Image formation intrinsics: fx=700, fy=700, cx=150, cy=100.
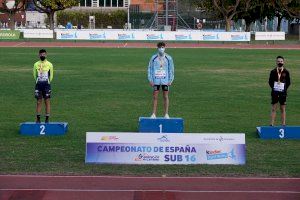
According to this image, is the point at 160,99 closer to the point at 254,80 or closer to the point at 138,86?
the point at 138,86

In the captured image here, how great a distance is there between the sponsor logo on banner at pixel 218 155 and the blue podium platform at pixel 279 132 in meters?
3.31

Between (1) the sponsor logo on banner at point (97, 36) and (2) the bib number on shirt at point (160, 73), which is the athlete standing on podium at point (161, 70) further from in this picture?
(1) the sponsor logo on banner at point (97, 36)

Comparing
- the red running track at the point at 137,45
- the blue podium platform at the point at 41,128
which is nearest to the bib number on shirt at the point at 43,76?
the blue podium platform at the point at 41,128

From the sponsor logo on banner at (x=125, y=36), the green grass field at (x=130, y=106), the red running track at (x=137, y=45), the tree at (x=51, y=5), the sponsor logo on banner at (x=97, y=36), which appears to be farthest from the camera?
the tree at (x=51, y=5)

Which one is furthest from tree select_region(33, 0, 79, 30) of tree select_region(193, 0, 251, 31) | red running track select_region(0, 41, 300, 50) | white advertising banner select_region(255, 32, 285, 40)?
white advertising banner select_region(255, 32, 285, 40)

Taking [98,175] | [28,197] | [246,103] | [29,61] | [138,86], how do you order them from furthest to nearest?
[29,61] < [138,86] < [246,103] < [98,175] < [28,197]

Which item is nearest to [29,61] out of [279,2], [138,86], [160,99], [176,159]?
[138,86]

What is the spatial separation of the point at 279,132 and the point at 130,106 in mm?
6815

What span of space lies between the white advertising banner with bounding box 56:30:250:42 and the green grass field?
1798 centimetres

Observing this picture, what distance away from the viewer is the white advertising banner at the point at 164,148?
43.4 ft

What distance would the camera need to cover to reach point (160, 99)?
79.8 feet

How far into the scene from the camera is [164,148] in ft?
44.0

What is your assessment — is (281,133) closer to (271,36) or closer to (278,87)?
(278,87)

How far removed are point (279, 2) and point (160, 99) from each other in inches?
2060
